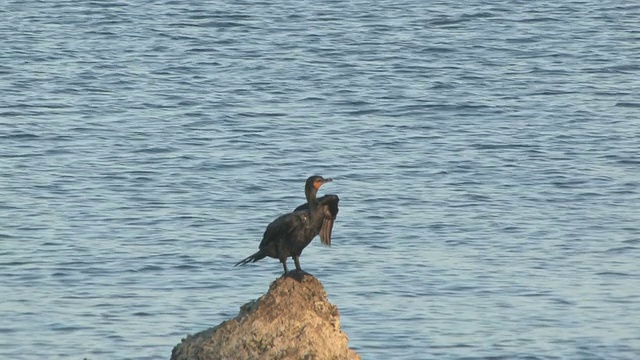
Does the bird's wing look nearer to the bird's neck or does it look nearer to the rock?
the bird's neck

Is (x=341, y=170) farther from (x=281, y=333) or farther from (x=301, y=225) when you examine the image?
(x=281, y=333)

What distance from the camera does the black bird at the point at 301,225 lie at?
13.6m

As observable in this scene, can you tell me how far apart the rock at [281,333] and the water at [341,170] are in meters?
3.97

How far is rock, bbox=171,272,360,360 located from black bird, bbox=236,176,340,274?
0.34m

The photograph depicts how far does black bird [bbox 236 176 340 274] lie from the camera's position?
1356cm

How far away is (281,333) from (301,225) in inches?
37.4

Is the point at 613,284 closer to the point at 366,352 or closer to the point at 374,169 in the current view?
the point at 366,352

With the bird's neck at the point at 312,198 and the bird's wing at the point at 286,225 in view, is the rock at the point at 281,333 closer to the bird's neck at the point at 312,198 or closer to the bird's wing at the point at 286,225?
the bird's wing at the point at 286,225

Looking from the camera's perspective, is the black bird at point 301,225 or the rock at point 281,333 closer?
the rock at point 281,333

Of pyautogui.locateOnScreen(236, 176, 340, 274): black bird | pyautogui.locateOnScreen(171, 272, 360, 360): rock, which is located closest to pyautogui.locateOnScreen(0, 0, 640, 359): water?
pyautogui.locateOnScreen(236, 176, 340, 274): black bird

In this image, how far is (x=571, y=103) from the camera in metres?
34.7

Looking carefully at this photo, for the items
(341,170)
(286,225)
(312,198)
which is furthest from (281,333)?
(341,170)

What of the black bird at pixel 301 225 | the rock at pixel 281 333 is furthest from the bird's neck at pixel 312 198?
the rock at pixel 281 333

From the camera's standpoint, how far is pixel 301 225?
1358cm
